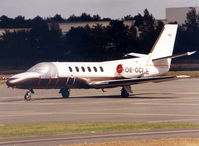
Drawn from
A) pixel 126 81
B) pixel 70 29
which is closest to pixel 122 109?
pixel 126 81

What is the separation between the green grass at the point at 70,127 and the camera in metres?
22.6

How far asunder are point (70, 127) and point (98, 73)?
19315 mm

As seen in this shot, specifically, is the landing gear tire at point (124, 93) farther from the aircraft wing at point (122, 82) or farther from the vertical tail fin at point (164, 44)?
the vertical tail fin at point (164, 44)

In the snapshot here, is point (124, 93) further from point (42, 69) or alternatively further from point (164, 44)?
point (42, 69)

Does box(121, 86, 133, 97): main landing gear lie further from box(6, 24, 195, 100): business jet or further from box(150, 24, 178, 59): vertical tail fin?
box(150, 24, 178, 59): vertical tail fin

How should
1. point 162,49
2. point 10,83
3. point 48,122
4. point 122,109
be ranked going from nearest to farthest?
point 48,122, point 122,109, point 10,83, point 162,49

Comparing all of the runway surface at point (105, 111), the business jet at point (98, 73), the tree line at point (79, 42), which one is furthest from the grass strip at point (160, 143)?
the tree line at point (79, 42)

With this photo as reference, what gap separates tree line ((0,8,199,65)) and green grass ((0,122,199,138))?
187 feet

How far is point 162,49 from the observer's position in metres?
45.3

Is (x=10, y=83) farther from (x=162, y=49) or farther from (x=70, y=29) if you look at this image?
(x=70, y=29)

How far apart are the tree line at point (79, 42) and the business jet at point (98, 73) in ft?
122

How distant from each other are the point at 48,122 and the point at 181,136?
24.0 feet

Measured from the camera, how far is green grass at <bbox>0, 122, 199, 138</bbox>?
2256 centimetres

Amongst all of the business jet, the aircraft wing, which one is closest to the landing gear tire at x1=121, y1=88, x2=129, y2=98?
the business jet
